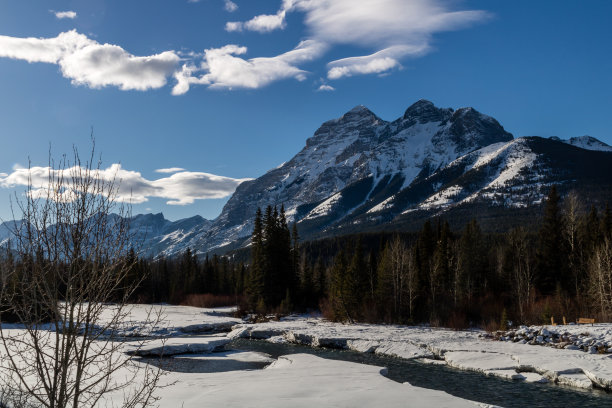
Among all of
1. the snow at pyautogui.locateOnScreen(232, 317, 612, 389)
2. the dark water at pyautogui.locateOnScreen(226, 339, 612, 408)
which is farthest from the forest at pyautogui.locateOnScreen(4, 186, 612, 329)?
the dark water at pyautogui.locateOnScreen(226, 339, 612, 408)

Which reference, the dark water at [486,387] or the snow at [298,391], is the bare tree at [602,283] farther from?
the snow at [298,391]

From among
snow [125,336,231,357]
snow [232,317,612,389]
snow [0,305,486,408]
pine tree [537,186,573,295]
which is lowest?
snow [232,317,612,389]

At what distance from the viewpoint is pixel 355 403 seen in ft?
46.4

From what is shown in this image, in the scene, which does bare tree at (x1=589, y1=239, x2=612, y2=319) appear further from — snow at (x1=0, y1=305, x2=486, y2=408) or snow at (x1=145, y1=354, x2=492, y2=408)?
snow at (x1=145, y1=354, x2=492, y2=408)

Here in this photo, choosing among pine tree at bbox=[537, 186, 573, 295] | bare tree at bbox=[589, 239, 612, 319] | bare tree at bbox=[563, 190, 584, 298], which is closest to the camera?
bare tree at bbox=[589, 239, 612, 319]

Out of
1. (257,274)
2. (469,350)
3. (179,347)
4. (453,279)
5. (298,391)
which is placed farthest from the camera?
(257,274)

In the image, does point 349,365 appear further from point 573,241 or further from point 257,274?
point 573,241

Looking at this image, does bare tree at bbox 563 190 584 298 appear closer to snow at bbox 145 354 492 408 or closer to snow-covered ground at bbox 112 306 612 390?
snow-covered ground at bbox 112 306 612 390

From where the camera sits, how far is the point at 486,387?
20.5m

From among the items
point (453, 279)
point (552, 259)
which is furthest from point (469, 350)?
point (552, 259)

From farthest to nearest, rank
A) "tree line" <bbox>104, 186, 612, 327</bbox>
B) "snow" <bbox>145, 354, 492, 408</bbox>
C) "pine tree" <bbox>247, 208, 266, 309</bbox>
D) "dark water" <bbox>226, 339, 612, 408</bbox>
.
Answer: "pine tree" <bbox>247, 208, 266, 309</bbox>, "tree line" <bbox>104, 186, 612, 327</bbox>, "dark water" <bbox>226, 339, 612, 408</bbox>, "snow" <bbox>145, 354, 492, 408</bbox>

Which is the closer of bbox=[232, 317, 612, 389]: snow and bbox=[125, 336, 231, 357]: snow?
bbox=[232, 317, 612, 389]: snow

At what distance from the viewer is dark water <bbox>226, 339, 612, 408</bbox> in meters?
17.9

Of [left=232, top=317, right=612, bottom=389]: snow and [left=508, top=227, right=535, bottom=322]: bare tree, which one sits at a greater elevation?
[left=508, top=227, right=535, bottom=322]: bare tree
